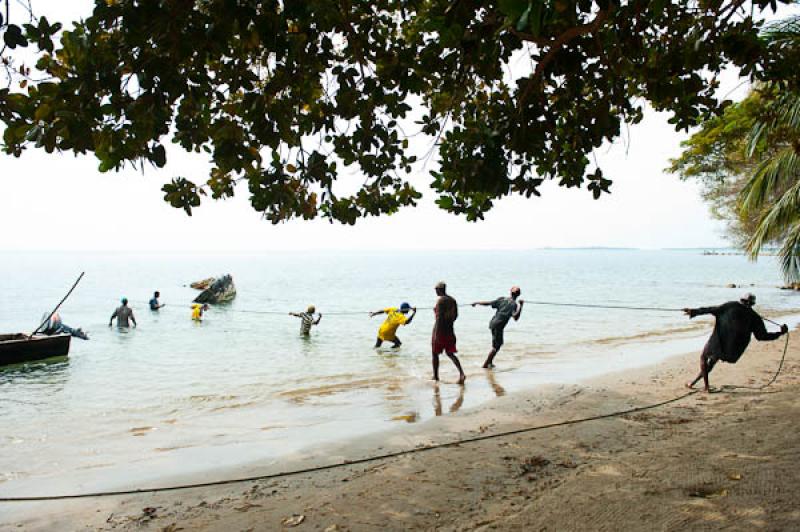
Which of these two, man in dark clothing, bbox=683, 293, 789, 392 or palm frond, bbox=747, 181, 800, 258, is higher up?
palm frond, bbox=747, 181, 800, 258

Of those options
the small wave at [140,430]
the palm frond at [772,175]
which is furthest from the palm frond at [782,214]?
the small wave at [140,430]

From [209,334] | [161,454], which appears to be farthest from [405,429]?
[209,334]

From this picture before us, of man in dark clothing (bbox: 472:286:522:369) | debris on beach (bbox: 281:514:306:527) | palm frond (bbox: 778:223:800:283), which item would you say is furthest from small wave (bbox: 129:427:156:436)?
palm frond (bbox: 778:223:800:283)

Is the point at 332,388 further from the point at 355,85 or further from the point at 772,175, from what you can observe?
the point at 772,175

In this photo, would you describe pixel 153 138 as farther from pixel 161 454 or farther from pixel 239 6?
pixel 161 454

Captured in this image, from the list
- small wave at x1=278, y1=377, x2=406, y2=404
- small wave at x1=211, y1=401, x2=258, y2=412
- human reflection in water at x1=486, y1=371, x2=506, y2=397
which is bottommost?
small wave at x1=211, y1=401, x2=258, y2=412

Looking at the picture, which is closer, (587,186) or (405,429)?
(587,186)

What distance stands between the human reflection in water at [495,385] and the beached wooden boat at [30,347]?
430 inches

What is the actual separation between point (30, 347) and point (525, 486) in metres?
13.6

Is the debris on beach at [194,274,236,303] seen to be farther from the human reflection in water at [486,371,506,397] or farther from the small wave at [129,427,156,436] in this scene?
the small wave at [129,427,156,436]

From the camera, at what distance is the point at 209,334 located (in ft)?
74.1

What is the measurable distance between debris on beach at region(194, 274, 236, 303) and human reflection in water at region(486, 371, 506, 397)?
30196 millimetres

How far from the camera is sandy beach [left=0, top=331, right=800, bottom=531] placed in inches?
159

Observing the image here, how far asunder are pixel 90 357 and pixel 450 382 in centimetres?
1137
